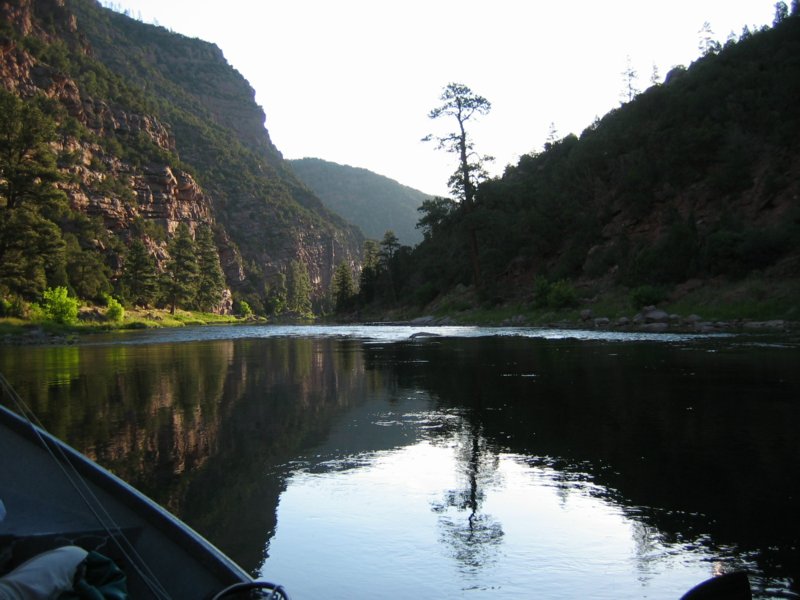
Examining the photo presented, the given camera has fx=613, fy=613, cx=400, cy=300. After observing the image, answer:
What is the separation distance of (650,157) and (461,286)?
17572 mm

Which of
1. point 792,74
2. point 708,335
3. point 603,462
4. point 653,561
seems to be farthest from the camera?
point 792,74

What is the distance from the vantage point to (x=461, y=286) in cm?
4972

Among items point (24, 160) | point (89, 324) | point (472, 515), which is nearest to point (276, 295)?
point (89, 324)

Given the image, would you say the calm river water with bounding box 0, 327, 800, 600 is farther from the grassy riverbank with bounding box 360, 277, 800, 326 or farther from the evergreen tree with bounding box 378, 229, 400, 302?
the evergreen tree with bounding box 378, 229, 400, 302

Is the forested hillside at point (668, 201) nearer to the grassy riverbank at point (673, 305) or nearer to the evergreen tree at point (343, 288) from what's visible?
the grassy riverbank at point (673, 305)

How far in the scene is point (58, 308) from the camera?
140 feet

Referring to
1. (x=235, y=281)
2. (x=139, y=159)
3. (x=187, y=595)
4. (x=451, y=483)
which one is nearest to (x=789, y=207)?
(x=451, y=483)

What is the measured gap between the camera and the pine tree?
93.4 meters

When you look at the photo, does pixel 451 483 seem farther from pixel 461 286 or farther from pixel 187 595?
pixel 461 286

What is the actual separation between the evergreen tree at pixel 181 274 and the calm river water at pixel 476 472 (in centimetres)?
7155

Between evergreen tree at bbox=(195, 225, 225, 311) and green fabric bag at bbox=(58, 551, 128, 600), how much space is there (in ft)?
302

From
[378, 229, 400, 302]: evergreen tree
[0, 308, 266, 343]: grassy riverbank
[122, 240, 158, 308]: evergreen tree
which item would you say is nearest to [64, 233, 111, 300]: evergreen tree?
[0, 308, 266, 343]: grassy riverbank

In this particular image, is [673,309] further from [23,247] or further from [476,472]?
[23,247]

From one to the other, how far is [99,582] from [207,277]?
3838 inches
